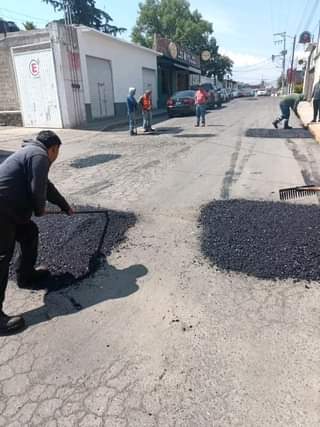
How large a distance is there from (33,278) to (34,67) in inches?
599

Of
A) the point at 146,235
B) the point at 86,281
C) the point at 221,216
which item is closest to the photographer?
the point at 86,281

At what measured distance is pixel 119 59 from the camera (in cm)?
2027

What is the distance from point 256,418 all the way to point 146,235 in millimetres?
2637

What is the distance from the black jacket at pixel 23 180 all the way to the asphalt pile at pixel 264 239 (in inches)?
76.2

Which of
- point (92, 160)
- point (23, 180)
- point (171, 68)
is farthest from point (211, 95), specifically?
point (23, 180)

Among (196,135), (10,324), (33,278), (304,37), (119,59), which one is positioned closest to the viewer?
(10,324)

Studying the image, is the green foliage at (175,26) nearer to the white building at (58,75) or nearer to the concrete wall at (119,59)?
the concrete wall at (119,59)

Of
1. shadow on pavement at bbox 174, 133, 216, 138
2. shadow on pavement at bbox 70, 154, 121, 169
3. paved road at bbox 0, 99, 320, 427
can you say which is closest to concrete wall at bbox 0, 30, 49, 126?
shadow on pavement at bbox 174, 133, 216, 138

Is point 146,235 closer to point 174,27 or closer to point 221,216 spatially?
point 221,216

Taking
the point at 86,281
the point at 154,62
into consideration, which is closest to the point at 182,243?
the point at 86,281

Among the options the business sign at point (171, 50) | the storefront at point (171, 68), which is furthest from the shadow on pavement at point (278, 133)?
the business sign at point (171, 50)

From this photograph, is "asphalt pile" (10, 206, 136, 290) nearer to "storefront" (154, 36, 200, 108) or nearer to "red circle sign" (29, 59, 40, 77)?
"red circle sign" (29, 59, 40, 77)

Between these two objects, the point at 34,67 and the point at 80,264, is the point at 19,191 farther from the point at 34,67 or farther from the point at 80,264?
the point at 34,67

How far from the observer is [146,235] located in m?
4.24
